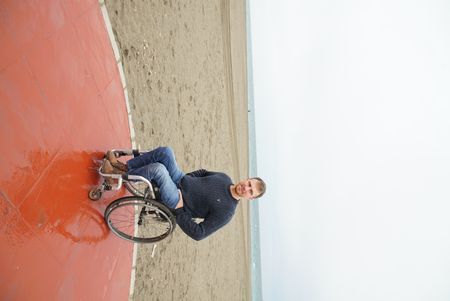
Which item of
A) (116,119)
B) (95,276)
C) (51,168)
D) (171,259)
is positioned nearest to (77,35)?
(116,119)

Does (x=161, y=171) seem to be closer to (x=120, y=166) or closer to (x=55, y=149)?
(x=120, y=166)

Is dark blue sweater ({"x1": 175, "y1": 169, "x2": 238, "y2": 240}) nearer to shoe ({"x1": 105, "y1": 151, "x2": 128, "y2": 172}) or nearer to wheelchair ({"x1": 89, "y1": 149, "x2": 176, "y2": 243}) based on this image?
wheelchair ({"x1": 89, "y1": 149, "x2": 176, "y2": 243})

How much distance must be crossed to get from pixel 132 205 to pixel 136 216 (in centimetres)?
76

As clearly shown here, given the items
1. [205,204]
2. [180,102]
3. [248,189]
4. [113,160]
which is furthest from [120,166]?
[180,102]

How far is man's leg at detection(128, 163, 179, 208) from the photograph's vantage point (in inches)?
138

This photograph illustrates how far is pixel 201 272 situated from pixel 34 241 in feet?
18.5

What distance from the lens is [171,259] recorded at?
19.4 ft

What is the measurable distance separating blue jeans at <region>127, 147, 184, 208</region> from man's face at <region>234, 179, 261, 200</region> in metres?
0.64

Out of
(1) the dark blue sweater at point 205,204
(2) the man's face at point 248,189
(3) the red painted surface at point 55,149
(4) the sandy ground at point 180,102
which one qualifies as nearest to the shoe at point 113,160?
(3) the red painted surface at point 55,149

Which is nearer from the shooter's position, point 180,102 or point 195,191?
point 195,191

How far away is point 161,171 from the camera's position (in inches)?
140

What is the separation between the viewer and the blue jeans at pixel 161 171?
11.5 feet

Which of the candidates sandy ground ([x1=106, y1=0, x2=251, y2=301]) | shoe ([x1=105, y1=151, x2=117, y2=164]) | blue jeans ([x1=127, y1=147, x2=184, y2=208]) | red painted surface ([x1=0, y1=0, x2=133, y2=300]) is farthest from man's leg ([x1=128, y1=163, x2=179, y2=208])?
sandy ground ([x1=106, y1=0, x2=251, y2=301])

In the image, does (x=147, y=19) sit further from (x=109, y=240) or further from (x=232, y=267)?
(x=232, y=267)
